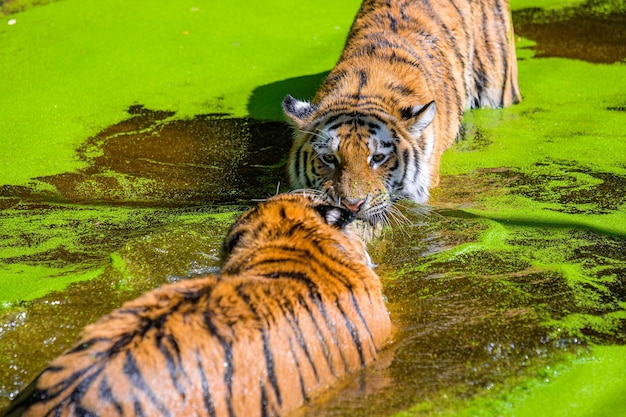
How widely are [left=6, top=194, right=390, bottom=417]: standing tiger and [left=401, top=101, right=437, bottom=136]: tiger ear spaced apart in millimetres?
1421

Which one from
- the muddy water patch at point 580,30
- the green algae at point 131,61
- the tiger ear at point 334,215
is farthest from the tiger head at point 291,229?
the muddy water patch at point 580,30

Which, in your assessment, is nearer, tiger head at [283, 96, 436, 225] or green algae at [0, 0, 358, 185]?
tiger head at [283, 96, 436, 225]

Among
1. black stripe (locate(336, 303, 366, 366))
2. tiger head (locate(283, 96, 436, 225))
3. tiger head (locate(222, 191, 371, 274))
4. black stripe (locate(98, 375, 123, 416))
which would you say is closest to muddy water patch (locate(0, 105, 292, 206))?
tiger head (locate(283, 96, 436, 225))

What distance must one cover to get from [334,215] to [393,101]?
154cm

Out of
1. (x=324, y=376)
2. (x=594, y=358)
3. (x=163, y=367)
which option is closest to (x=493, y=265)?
(x=594, y=358)

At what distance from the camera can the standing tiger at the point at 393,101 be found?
175 inches

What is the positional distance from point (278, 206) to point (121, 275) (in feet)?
2.68

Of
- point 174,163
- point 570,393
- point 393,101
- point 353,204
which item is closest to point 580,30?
point 393,101

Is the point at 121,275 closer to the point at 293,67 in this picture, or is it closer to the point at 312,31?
the point at 293,67

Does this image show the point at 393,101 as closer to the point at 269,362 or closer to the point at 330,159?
the point at 330,159

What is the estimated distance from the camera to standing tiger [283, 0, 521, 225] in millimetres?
4457

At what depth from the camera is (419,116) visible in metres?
4.54

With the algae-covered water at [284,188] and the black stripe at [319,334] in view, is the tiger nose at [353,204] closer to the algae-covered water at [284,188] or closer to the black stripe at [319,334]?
the algae-covered water at [284,188]

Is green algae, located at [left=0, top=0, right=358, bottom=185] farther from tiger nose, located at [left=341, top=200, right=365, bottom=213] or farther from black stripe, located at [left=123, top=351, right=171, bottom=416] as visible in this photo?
black stripe, located at [left=123, top=351, right=171, bottom=416]
